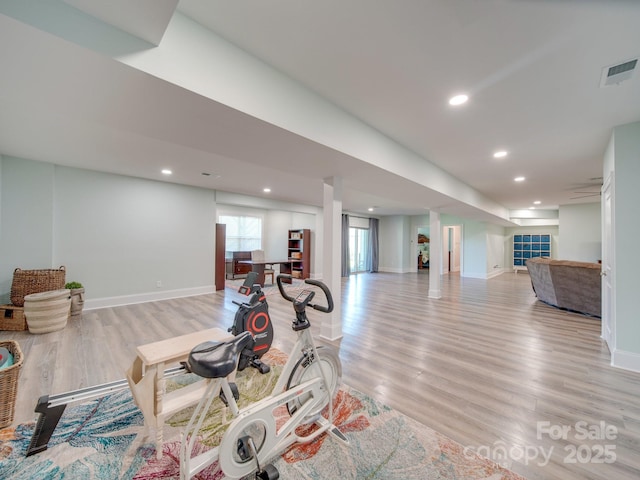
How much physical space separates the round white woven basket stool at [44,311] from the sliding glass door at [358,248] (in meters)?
8.56

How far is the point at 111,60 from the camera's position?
4.22 ft

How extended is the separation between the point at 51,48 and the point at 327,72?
1.55 m

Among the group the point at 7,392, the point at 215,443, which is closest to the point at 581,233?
the point at 215,443

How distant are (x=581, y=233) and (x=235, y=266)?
10.6 m

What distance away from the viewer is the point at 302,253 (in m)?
8.71

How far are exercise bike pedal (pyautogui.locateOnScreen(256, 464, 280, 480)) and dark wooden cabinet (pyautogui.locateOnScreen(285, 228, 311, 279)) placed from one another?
7.10m

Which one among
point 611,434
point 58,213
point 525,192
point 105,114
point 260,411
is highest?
point 525,192

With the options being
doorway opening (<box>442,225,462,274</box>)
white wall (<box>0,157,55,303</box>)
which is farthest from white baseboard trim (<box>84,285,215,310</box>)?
doorway opening (<box>442,225,462,274</box>)

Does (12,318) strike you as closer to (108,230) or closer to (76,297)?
(76,297)

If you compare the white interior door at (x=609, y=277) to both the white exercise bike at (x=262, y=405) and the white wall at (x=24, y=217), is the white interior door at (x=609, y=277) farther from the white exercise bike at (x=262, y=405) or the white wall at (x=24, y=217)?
the white wall at (x=24, y=217)

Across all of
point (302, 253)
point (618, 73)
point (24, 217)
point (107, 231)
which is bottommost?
point (302, 253)

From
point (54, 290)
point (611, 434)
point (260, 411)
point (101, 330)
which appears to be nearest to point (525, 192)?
point (611, 434)

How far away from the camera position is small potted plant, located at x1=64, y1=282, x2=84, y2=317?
13.5 feet

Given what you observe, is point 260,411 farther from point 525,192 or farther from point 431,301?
point 525,192
